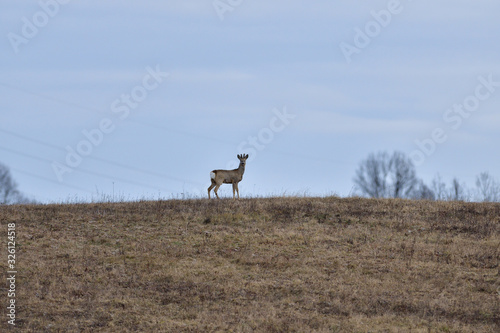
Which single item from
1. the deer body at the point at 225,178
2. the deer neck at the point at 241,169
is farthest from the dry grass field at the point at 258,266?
the deer neck at the point at 241,169

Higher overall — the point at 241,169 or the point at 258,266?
the point at 241,169

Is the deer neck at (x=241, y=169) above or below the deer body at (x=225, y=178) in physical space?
above

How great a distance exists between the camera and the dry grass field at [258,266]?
14.6 m

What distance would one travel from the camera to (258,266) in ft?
60.4

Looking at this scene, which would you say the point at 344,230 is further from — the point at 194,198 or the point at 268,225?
the point at 194,198

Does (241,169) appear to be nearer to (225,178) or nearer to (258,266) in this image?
(225,178)

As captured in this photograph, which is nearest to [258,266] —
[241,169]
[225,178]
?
[225,178]

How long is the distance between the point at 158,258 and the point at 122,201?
23.4 ft

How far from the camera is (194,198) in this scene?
26094mm

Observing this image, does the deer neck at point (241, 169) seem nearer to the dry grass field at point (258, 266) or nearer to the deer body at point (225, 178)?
the deer body at point (225, 178)

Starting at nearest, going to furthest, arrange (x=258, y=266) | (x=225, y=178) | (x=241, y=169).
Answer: (x=258, y=266) < (x=225, y=178) < (x=241, y=169)

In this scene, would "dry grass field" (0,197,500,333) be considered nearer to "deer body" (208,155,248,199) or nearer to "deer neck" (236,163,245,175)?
"deer body" (208,155,248,199)

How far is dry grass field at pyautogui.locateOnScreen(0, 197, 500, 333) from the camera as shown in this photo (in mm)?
14586

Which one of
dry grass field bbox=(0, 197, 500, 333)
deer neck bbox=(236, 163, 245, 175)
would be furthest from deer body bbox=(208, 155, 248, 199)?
dry grass field bbox=(0, 197, 500, 333)
